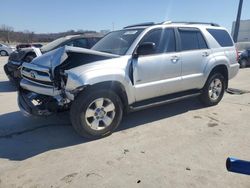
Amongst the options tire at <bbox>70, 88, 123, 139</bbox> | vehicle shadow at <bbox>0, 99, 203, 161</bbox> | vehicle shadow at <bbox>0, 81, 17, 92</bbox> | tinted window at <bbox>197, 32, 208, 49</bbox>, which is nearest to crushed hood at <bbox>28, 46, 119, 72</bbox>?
tire at <bbox>70, 88, 123, 139</bbox>

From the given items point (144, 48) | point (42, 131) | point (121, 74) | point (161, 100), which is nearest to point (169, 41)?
point (144, 48)

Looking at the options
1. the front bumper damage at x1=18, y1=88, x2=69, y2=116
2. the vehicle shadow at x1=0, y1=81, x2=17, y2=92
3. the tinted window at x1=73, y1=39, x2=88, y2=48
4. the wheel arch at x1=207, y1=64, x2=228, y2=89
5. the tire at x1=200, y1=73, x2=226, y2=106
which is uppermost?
the tinted window at x1=73, y1=39, x2=88, y2=48

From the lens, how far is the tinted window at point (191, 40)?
567 centimetres

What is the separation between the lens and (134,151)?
13.3 feet

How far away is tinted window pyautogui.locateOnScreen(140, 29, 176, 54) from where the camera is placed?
204 inches

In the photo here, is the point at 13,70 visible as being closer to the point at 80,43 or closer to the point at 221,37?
the point at 80,43

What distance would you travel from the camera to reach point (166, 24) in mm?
5508

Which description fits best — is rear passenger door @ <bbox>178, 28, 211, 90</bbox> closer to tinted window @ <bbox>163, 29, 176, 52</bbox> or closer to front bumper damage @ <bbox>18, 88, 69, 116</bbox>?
tinted window @ <bbox>163, 29, 176, 52</bbox>

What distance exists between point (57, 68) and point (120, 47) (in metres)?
1.34

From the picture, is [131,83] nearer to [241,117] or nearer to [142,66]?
[142,66]

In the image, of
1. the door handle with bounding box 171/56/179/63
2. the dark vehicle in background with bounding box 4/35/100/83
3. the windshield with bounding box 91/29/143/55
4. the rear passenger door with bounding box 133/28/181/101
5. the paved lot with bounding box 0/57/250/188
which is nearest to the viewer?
the paved lot with bounding box 0/57/250/188

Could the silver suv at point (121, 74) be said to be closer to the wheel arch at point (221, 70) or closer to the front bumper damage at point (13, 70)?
the wheel arch at point (221, 70)

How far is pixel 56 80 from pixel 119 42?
1.59m

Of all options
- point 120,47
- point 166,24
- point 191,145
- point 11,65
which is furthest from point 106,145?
point 11,65
